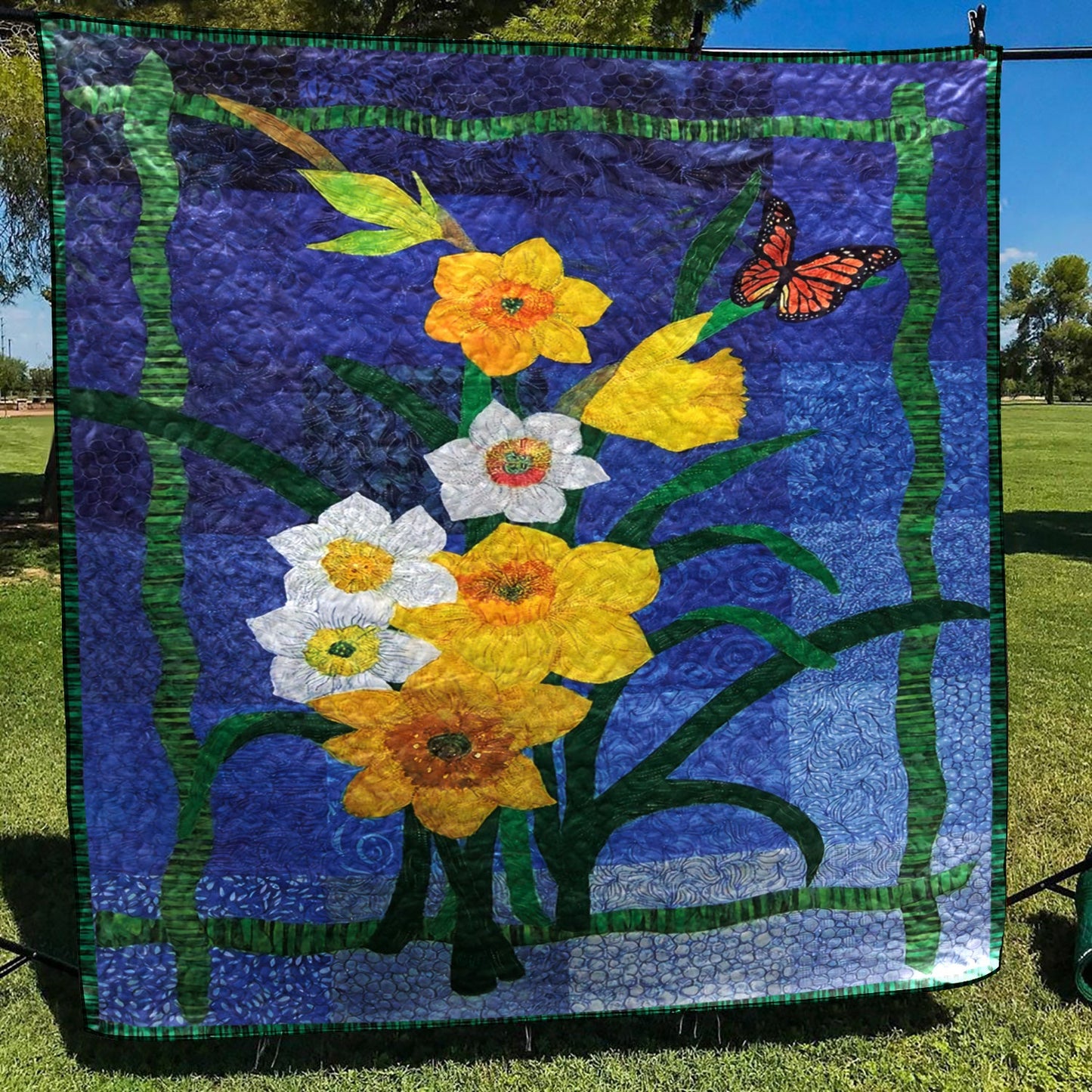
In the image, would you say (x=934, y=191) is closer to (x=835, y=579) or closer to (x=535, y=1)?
(x=835, y=579)

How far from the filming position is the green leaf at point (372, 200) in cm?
198

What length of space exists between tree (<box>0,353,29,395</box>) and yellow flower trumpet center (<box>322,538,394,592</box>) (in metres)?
57.8

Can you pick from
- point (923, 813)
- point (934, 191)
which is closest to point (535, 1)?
point (934, 191)

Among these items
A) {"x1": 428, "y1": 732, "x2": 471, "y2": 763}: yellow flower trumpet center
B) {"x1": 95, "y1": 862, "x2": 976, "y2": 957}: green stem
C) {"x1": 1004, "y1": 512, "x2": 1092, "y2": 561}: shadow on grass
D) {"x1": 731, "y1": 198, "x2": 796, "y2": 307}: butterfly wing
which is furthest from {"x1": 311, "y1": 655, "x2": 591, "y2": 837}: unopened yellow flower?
{"x1": 1004, "y1": 512, "x2": 1092, "y2": 561}: shadow on grass

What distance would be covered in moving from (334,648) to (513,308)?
77 cm

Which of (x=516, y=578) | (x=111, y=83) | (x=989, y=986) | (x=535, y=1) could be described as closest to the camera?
(x=111, y=83)

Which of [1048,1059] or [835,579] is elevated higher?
[835,579]

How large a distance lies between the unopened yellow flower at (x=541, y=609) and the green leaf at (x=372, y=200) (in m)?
0.63

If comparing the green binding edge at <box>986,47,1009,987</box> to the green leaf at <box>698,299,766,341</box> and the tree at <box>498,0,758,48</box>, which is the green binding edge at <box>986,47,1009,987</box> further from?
the tree at <box>498,0,758,48</box>

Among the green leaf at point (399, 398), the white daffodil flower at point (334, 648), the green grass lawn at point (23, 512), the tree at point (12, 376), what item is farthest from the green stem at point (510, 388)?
the tree at point (12, 376)

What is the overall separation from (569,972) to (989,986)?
109 centimetres

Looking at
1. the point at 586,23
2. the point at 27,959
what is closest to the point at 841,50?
the point at 27,959

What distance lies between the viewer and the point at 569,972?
2182mm

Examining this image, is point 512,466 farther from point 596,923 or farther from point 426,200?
point 596,923
